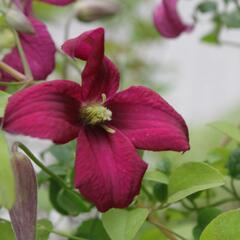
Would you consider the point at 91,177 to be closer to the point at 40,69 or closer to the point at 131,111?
the point at 131,111

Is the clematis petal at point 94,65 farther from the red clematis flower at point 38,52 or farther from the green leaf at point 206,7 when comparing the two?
the green leaf at point 206,7

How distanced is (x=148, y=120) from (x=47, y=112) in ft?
0.28

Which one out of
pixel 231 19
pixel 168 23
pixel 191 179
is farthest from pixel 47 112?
pixel 231 19

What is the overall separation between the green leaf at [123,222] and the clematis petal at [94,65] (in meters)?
0.09

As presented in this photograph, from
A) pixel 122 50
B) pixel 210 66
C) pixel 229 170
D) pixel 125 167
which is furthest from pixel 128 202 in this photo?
pixel 210 66

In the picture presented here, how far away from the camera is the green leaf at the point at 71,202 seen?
2.03 ft

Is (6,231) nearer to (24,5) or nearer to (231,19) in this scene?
(24,5)

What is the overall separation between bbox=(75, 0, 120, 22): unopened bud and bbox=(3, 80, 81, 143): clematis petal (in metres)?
0.31

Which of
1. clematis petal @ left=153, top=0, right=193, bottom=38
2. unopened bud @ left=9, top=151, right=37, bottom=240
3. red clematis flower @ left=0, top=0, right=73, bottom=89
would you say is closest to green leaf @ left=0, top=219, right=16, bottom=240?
unopened bud @ left=9, top=151, right=37, bottom=240

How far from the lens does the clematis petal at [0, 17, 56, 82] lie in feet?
2.13

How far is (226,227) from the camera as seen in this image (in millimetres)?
503

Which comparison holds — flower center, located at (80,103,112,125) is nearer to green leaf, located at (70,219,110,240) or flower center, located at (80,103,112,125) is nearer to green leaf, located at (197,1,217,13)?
green leaf, located at (70,219,110,240)

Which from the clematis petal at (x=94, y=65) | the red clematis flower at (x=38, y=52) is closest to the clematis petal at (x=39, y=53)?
the red clematis flower at (x=38, y=52)

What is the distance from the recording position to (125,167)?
52 cm
